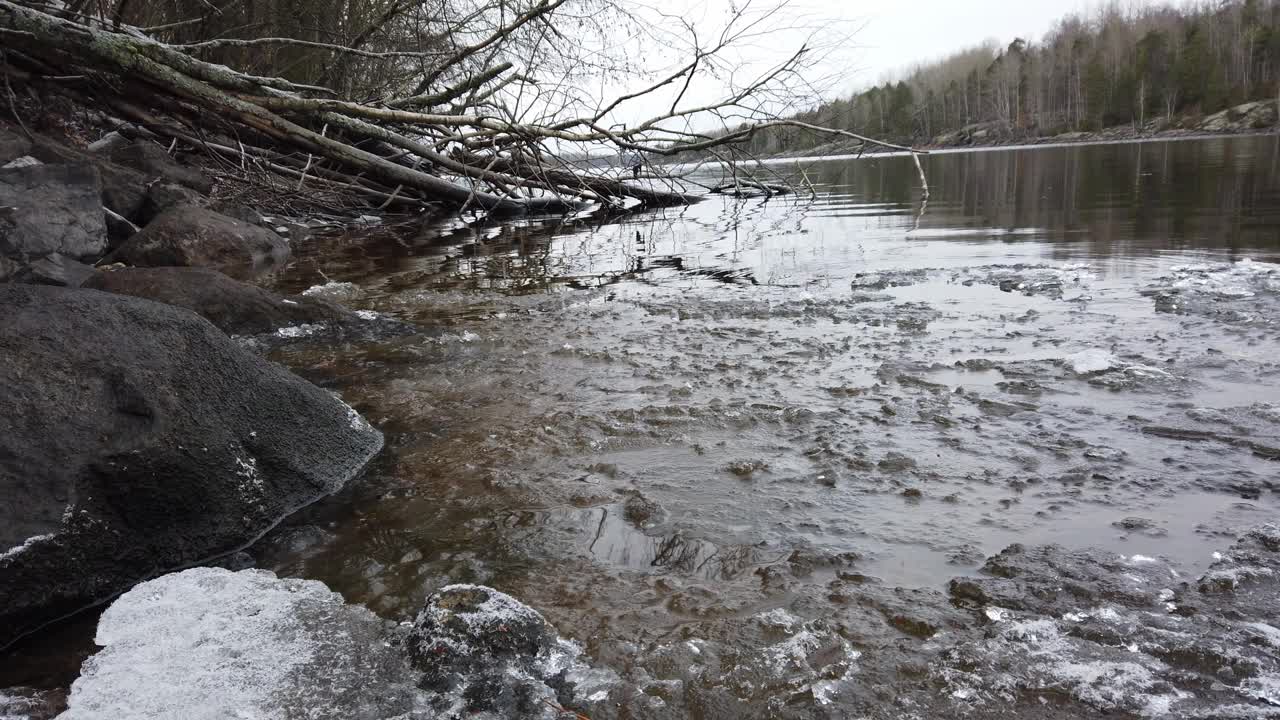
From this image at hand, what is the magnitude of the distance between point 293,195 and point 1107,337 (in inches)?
347

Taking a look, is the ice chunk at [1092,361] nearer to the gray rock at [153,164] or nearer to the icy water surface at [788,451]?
the icy water surface at [788,451]

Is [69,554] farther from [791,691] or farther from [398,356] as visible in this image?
[398,356]

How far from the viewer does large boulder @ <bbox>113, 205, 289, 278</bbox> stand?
6516 millimetres

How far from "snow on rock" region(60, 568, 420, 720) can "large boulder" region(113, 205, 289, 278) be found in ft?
18.0

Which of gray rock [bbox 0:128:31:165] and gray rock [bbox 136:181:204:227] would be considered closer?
gray rock [bbox 0:128:31:165]

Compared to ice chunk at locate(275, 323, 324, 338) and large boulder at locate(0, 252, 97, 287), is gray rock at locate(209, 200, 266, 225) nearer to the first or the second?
large boulder at locate(0, 252, 97, 287)

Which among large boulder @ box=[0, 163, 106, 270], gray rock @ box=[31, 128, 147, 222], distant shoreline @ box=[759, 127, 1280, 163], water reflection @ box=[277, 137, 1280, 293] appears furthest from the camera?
distant shoreline @ box=[759, 127, 1280, 163]

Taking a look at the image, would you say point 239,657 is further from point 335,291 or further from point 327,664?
point 335,291

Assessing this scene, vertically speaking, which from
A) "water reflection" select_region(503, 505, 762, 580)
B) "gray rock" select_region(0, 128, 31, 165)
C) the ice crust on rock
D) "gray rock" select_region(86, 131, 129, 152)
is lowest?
the ice crust on rock

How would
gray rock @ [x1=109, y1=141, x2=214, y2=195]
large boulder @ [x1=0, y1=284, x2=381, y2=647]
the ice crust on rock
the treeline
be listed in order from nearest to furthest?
the ice crust on rock → large boulder @ [x1=0, y1=284, x2=381, y2=647] → gray rock @ [x1=109, y1=141, x2=214, y2=195] → the treeline

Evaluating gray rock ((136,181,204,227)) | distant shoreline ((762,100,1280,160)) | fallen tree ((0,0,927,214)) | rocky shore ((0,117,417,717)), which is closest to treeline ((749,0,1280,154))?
distant shoreline ((762,100,1280,160))

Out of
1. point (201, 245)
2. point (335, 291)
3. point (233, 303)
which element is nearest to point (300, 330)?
point (233, 303)

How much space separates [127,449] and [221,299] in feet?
8.72

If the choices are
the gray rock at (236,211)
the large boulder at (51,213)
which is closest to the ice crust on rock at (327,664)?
the large boulder at (51,213)
